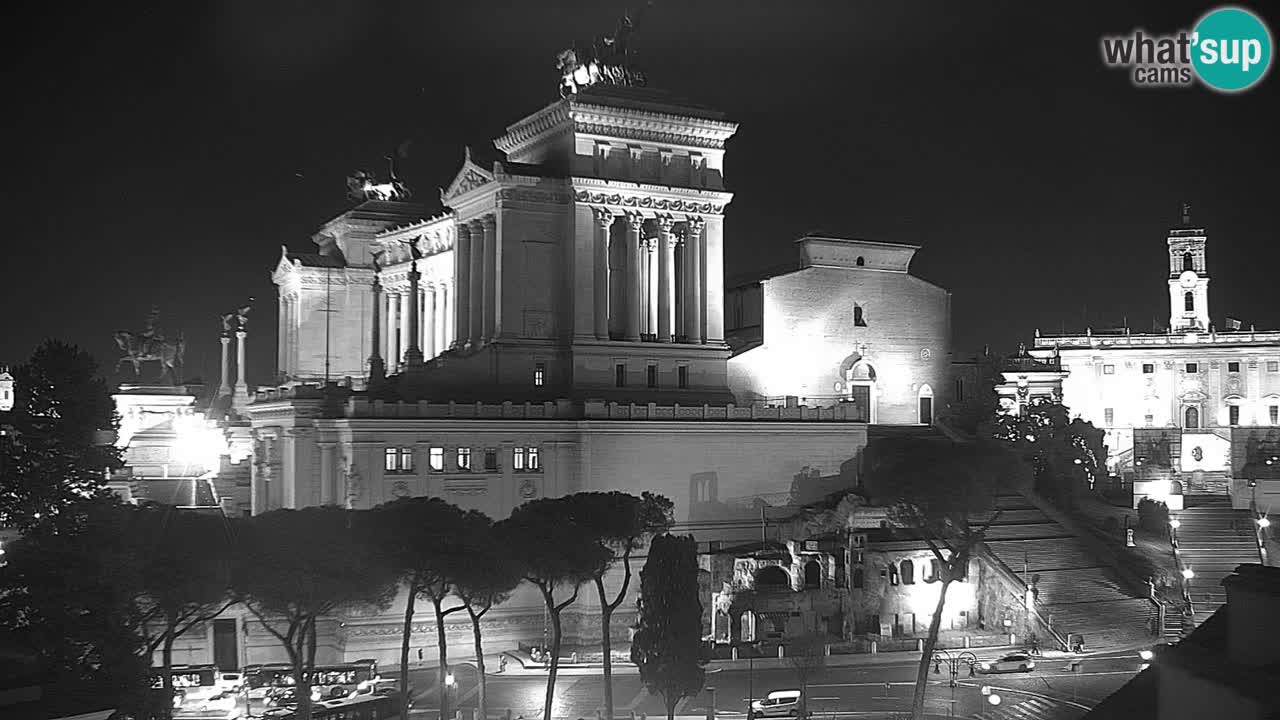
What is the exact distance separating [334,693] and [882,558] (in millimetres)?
28078

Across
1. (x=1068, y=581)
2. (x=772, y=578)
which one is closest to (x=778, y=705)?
(x=772, y=578)

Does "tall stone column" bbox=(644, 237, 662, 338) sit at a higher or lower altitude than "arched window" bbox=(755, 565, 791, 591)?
higher

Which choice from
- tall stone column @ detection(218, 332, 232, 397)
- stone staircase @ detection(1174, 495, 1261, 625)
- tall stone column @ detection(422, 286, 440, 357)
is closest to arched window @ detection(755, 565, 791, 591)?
stone staircase @ detection(1174, 495, 1261, 625)

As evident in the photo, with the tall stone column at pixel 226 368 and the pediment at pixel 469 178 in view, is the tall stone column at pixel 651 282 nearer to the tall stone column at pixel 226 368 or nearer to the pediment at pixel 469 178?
the pediment at pixel 469 178

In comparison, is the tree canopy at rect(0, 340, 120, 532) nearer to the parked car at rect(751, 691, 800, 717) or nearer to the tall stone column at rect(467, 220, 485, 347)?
the tall stone column at rect(467, 220, 485, 347)

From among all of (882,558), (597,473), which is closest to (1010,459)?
(882,558)

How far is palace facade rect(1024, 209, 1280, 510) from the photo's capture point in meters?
114

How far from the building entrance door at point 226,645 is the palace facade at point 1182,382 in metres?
74.5

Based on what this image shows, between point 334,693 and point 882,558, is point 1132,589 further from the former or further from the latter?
point 334,693

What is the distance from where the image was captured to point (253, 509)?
72000mm

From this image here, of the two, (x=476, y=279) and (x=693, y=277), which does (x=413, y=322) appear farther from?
(x=693, y=277)

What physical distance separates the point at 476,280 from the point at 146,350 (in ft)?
120

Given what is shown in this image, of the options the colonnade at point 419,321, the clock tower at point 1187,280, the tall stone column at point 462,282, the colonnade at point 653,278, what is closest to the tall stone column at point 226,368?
the colonnade at point 419,321

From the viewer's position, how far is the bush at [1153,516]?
7644cm
